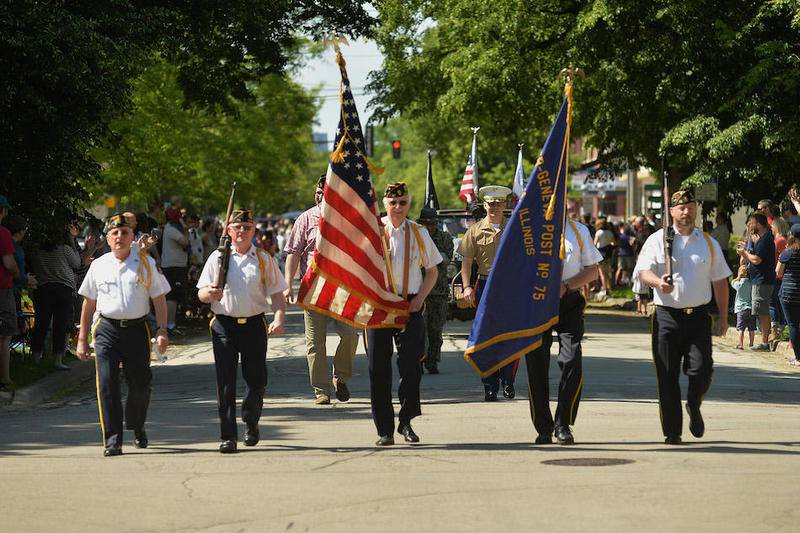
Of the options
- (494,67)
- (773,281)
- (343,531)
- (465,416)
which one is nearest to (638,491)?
(343,531)

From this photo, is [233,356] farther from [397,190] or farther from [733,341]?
[733,341]

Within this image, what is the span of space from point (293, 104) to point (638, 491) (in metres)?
47.5

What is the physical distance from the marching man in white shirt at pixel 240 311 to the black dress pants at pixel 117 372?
0.58 metres

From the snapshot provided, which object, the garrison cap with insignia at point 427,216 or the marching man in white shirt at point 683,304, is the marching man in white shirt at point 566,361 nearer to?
the marching man in white shirt at point 683,304

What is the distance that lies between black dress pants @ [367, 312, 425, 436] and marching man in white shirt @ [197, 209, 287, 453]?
2.40ft

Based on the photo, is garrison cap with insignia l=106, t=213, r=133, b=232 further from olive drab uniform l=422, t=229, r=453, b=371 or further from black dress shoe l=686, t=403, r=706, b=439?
olive drab uniform l=422, t=229, r=453, b=371

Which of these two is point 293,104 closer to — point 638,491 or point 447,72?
point 447,72

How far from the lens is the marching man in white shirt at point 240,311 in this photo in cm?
1060

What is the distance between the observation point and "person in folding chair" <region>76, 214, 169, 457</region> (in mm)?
10719

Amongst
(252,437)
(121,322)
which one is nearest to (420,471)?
(252,437)

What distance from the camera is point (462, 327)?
83.7ft

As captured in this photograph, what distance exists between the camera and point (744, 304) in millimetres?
20922

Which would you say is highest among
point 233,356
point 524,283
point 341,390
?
point 524,283

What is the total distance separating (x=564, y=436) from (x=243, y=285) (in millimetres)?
2555
